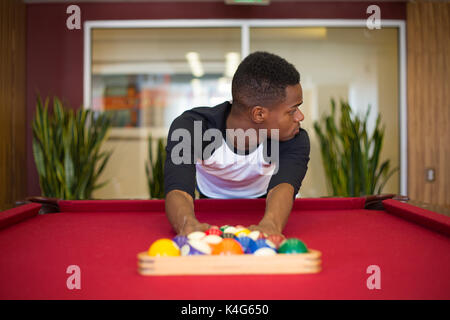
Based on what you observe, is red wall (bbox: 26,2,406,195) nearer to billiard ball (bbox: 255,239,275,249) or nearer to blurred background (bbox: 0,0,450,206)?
blurred background (bbox: 0,0,450,206)

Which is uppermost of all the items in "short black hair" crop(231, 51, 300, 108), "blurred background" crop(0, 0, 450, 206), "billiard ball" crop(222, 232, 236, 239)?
"blurred background" crop(0, 0, 450, 206)

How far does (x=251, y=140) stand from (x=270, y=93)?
303 mm

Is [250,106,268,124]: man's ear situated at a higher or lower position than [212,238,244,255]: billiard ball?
higher

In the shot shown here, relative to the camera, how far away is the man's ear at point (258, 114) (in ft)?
5.77

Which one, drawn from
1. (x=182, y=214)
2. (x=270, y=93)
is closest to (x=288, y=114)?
(x=270, y=93)

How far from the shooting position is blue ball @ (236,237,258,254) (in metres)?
1.12

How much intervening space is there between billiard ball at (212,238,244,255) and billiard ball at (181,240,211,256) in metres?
0.02

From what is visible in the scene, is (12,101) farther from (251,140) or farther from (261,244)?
(261,244)

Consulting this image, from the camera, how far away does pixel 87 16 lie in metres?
4.84

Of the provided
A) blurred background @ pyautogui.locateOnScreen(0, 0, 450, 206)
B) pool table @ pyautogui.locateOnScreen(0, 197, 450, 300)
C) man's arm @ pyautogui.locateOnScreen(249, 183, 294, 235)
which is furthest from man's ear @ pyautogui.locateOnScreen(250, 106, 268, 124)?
blurred background @ pyautogui.locateOnScreen(0, 0, 450, 206)

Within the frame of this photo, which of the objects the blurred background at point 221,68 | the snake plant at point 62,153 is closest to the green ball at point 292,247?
the snake plant at point 62,153

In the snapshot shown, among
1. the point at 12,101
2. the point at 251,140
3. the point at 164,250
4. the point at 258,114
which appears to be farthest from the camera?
the point at 12,101

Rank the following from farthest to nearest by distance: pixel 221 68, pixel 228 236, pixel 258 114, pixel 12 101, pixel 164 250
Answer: pixel 221 68 → pixel 12 101 → pixel 258 114 → pixel 228 236 → pixel 164 250
